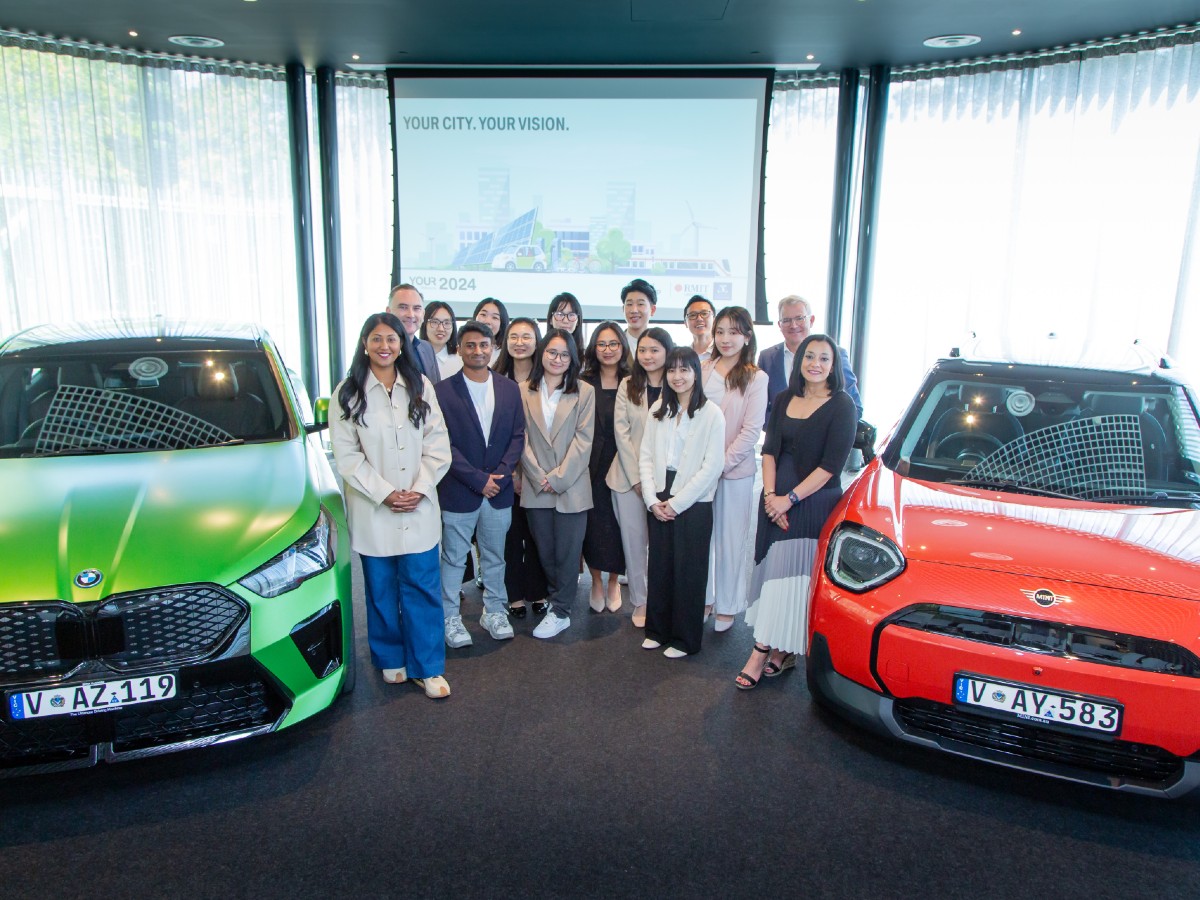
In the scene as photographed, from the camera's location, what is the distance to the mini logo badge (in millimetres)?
2076

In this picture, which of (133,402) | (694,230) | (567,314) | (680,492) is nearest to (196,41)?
(694,230)

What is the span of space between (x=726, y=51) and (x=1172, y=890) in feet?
20.0

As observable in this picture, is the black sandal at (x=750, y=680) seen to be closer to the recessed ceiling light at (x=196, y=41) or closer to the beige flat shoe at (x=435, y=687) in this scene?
the beige flat shoe at (x=435, y=687)

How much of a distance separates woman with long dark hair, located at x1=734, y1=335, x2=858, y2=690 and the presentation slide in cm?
402

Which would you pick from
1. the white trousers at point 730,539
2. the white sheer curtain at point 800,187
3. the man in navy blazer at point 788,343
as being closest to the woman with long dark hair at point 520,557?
the white trousers at point 730,539

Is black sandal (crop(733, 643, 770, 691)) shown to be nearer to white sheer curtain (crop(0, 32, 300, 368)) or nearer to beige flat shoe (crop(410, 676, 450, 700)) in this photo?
beige flat shoe (crop(410, 676, 450, 700))

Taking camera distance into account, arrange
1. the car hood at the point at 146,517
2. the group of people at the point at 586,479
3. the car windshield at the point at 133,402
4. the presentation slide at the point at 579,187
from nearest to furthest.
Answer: the car hood at the point at 146,517
the car windshield at the point at 133,402
the group of people at the point at 586,479
the presentation slide at the point at 579,187

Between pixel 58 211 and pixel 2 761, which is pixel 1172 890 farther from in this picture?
pixel 58 211

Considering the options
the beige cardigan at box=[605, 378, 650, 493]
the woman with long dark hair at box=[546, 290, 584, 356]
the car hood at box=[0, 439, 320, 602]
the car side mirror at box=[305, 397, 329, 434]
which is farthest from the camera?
the woman with long dark hair at box=[546, 290, 584, 356]

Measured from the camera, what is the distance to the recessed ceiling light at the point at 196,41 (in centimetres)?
627

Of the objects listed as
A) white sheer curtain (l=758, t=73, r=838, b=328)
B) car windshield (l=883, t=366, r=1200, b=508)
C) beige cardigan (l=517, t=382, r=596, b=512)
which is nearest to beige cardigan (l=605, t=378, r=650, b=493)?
beige cardigan (l=517, t=382, r=596, b=512)

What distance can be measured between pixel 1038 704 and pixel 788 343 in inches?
96.4

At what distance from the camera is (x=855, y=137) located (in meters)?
6.88

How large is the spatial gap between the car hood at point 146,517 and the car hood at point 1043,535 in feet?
6.15
